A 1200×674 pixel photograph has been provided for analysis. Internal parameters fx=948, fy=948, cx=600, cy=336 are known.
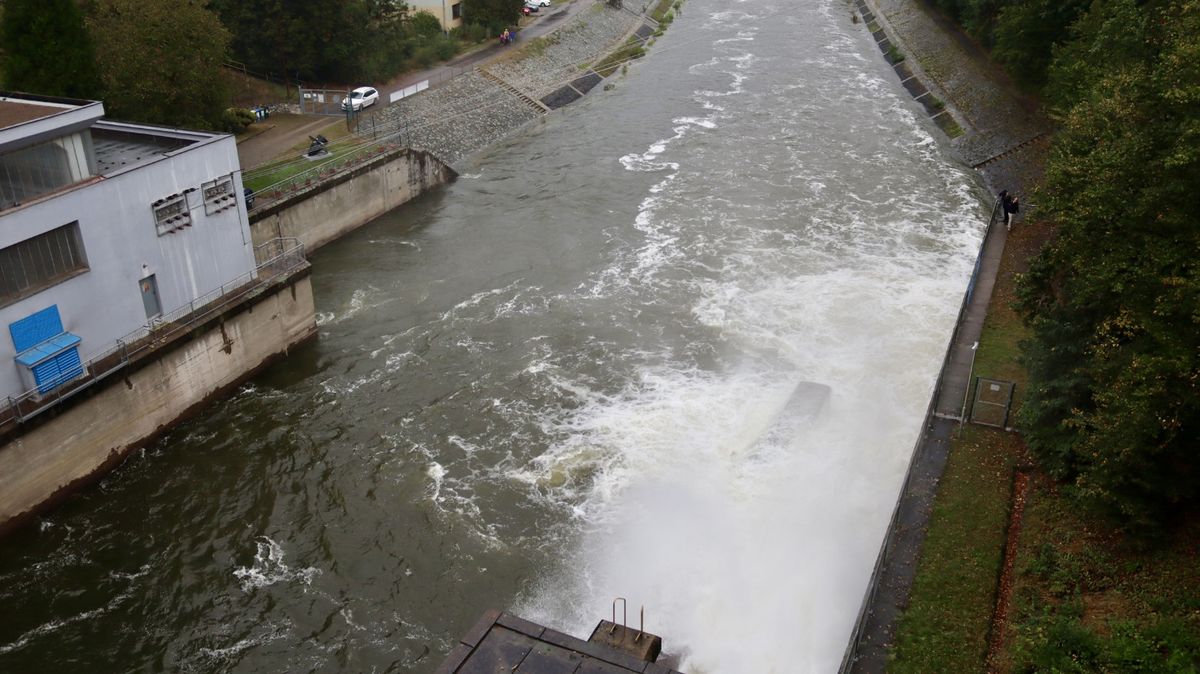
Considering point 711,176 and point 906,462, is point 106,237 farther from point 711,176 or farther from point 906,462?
point 711,176

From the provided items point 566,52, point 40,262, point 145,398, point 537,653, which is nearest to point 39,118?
point 40,262

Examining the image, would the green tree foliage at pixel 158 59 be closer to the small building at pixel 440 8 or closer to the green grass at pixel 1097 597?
the small building at pixel 440 8

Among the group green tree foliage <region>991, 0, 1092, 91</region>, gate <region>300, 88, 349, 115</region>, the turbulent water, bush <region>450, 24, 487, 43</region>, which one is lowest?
the turbulent water

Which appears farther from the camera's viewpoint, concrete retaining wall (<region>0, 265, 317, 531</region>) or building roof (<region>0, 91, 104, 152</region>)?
concrete retaining wall (<region>0, 265, 317, 531</region>)

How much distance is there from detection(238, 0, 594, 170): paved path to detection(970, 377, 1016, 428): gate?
33.3 m

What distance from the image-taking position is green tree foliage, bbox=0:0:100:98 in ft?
121

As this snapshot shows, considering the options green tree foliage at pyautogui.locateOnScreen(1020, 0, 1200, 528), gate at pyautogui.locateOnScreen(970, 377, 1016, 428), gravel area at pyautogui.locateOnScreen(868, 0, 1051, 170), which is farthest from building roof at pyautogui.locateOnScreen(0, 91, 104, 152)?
gravel area at pyautogui.locateOnScreen(868, 0, 1051, 170)

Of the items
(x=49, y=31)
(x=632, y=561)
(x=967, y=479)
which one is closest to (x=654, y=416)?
(x=632, y=561)

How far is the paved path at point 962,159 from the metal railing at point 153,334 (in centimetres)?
2109

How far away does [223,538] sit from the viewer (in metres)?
25.0

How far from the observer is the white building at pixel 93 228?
2480 centimetres

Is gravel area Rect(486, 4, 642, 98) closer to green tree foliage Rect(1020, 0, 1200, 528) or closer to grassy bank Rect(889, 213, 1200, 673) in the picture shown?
green tree foliage Rect(1020, 0, 1200, 528)

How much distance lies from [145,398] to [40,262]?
4937 millimetres

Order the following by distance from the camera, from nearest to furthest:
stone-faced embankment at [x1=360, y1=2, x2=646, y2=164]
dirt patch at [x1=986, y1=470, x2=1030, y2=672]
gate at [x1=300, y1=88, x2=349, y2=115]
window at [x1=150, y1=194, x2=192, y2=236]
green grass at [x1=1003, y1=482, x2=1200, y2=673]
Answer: green grass at [x1=1003, y1=482, x2=1200, y2=673]
dirt patch at [x1=986, y1=470, x2=1030, y2=672]
window at [x1=150, y1=194, x2=192, y2=236]
gate at [x1=300, y1=88, x2=349, y2=115]
stone-faced embankment at [x1=360, y1=2, x2=646, y2=164]
